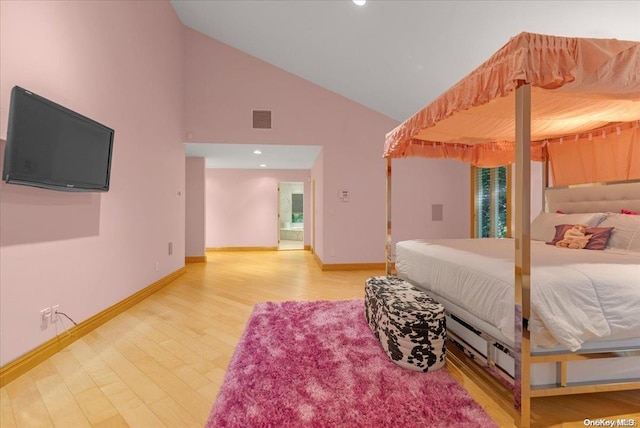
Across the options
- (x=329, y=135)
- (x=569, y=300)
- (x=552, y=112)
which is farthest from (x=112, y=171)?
(x=552, y=112)

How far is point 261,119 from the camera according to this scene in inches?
198

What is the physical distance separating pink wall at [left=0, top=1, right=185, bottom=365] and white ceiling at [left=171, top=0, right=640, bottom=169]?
53.8 inches

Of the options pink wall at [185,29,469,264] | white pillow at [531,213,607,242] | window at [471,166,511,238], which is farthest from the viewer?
pink wall at [185,29,469,264]

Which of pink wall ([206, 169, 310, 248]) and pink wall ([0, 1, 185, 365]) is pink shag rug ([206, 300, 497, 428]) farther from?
pink wall ([206, 169, 310, 248])

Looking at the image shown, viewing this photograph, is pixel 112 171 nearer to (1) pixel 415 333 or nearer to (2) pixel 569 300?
(1) pixel 415 333

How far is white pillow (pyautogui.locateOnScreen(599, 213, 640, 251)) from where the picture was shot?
7.50 feet

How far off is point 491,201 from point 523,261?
13.8 feet

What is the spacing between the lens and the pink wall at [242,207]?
7848 mm

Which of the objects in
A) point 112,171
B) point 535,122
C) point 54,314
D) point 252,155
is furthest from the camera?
point 252,155

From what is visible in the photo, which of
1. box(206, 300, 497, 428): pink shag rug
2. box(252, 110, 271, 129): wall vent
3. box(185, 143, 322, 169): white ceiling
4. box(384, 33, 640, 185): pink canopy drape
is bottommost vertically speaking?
box(206, 300, 497, 428): pink shag rug

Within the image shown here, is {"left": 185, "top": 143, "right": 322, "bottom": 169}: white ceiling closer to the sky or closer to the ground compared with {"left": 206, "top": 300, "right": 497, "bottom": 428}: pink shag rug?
closer to the sky

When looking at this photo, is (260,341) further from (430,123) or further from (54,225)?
(430,123)

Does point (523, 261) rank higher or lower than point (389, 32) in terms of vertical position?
lower

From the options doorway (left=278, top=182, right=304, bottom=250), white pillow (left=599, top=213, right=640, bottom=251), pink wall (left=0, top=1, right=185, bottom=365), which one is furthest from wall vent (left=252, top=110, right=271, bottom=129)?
doorway (left=278, top=182, right=304, bottom=250)
